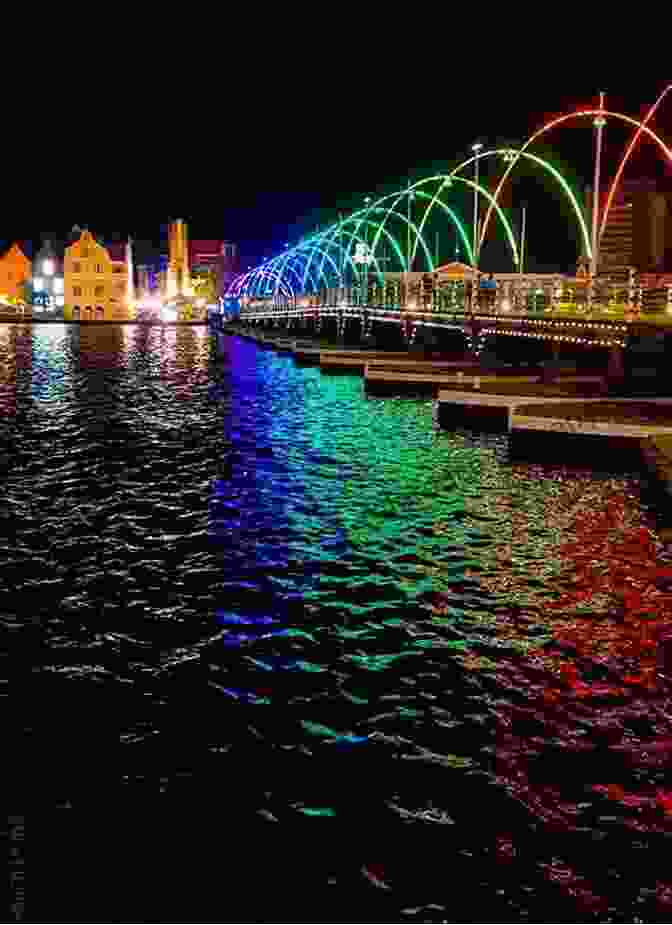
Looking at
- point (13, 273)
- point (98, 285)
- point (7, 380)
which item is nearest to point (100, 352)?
point (7, 380)

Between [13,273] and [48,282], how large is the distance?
18.8 feet

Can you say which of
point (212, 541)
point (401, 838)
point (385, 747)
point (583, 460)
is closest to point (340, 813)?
point (401, 838)

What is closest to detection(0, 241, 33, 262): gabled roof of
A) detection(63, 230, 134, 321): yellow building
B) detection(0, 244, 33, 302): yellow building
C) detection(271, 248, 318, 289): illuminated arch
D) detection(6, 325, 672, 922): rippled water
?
detection(0, 244, 33, 302): yellow building

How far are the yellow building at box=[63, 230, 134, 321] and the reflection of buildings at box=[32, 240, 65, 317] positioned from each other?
7.62 m

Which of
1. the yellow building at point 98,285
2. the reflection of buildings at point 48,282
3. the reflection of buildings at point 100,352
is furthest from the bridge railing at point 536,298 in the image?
the reflection of buildings at point 48,282

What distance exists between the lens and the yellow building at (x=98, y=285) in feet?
522

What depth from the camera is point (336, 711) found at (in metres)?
10.4

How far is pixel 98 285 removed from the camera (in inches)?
6358

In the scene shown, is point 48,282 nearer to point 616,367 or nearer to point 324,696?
point 616,367

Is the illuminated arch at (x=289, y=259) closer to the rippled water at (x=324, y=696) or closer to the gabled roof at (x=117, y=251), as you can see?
the gabled roof at (x=117, y=251)

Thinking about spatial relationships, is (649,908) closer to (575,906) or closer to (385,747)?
(575,906)

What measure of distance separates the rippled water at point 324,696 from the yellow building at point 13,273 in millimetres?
158094

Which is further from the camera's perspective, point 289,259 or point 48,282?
point 48,282

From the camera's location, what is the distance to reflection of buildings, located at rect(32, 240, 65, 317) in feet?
561
